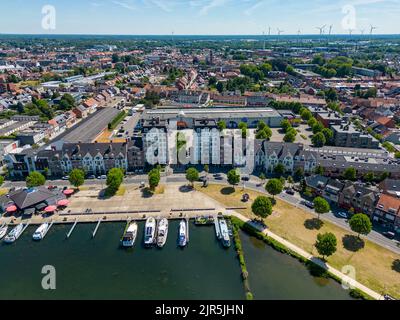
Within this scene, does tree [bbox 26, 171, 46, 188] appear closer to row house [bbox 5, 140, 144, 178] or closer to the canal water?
row house [bbox 5, 140, 144, 178]

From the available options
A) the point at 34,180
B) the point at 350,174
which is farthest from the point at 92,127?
the point at 350,174

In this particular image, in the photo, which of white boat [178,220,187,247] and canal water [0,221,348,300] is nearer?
canal water [0,221,348,300]

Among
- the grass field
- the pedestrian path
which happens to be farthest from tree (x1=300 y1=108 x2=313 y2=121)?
the pedestrian path

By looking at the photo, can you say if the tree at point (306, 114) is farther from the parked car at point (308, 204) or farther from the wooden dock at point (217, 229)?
the wooden dock at point (217, 229)

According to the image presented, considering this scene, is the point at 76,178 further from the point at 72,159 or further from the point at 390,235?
the point at 390,235

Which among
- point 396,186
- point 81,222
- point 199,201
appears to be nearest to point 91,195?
point 81,222
